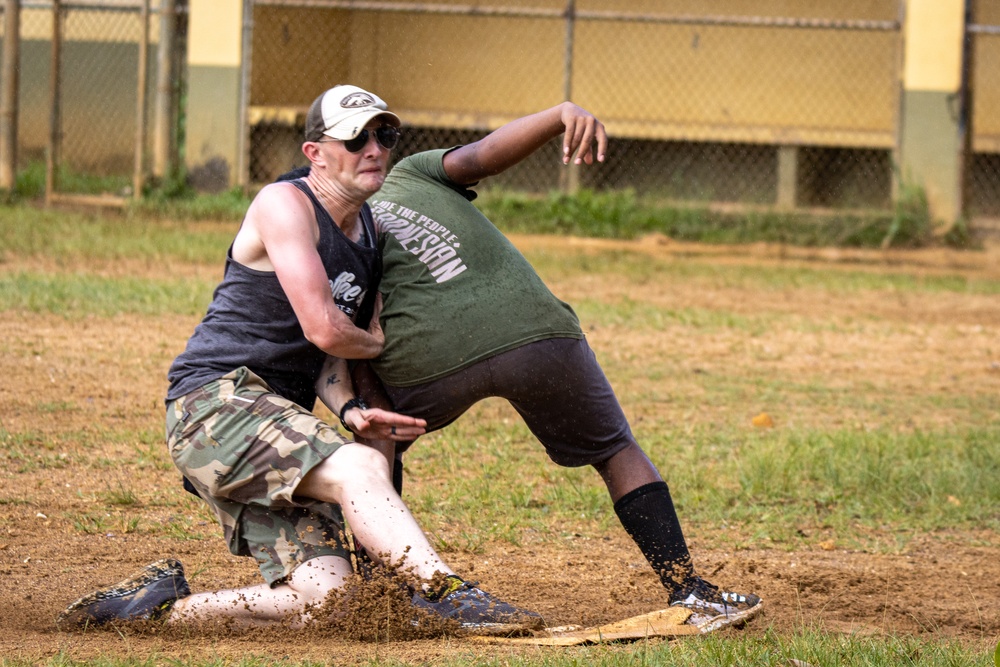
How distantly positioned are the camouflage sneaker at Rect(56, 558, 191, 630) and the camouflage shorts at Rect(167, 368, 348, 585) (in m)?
0.25

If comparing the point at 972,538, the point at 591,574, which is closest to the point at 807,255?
the point at 972,538

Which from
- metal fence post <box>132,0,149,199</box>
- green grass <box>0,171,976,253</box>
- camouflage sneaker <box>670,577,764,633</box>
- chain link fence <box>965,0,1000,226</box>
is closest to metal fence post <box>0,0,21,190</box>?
green grass <box>0,171,976,253</box>

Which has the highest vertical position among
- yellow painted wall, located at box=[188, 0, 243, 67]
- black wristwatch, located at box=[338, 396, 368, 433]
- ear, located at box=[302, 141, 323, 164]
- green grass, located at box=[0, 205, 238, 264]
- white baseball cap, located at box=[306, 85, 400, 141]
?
yellow painted wall, located at box=[188, 0, 243, 67]

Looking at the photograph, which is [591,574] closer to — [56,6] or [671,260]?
[671,260]

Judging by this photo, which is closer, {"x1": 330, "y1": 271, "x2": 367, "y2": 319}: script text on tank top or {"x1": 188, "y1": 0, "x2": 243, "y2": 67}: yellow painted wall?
{"x1": 330, "y1": 271, "x2": 367, "y2": 319}: script text on tank top

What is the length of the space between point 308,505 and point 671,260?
9.14 metres

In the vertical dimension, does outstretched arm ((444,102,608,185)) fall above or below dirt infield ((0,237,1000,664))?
above

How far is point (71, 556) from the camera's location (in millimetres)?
4363

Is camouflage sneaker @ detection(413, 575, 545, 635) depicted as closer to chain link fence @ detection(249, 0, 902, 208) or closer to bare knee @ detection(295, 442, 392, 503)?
bare knee @ detection(295, 442, 392, 503)

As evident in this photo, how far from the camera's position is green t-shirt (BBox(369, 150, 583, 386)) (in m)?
3.62

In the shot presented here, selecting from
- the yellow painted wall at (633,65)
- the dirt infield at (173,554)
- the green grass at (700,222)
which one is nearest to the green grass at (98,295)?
the dirt infield at (173,554)

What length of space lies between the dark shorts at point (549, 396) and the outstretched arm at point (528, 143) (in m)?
0.58

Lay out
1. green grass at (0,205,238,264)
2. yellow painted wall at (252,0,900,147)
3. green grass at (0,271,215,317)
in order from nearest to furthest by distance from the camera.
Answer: green grass at (0,271,215,317), green grass at (0,205,238,264), yellow painted wall at (252,0,900,147)

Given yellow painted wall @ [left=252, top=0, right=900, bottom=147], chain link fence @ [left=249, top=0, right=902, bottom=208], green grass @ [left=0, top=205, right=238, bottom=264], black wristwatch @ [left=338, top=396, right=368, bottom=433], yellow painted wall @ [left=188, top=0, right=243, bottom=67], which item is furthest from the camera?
yellow painted wall @ [left=252, top=0, right=900, bottom=147]
